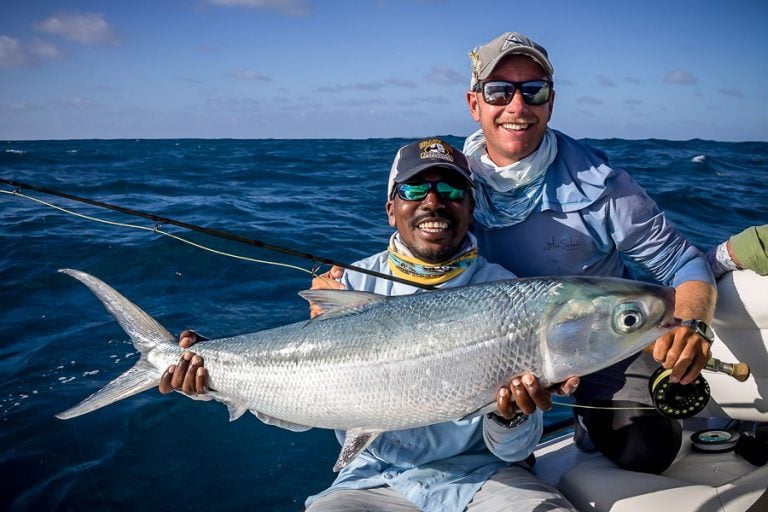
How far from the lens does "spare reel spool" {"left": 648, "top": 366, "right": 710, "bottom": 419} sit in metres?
3.18

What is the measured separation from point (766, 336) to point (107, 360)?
6094mm

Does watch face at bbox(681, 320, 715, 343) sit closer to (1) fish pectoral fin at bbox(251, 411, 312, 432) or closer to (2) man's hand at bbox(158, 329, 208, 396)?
(1) fish pectoral fin at bbox(251, 411, 312, 432)

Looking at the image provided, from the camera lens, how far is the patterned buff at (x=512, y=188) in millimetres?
3725

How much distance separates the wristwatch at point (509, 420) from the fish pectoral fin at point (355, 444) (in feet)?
1.93

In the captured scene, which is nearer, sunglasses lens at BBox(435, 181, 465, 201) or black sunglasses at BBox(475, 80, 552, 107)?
sunglasses lens at BBox(435, 181, 465, 201)

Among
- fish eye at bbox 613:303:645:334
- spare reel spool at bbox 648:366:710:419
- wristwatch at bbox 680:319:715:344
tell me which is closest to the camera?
fish eye at bbox 613:303:645:334

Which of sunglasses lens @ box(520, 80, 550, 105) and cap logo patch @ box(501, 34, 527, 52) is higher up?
cap logo patch @ box(501, 34, 527, 52)

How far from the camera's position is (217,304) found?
7.84m

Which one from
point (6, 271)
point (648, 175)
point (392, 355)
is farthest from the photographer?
point (648, 175)

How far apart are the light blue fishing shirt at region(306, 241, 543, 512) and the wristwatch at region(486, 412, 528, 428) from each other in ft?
0.20

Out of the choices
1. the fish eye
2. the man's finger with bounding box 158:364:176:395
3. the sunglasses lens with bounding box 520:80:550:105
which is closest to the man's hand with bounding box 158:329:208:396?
the man's finger with bounding box 158:364:176:395

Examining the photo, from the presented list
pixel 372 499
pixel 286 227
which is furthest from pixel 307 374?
pixel 286 227

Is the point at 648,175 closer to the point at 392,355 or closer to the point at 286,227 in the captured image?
the point at 286,227

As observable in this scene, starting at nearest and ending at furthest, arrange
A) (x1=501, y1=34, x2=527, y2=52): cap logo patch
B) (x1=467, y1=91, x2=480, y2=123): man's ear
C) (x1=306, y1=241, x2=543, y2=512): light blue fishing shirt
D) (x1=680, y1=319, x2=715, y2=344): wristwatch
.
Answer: (x1=680, y1=319, x2=715, y2=344): wristwatch < (x1=306, y1=241, x2=543, y2=512): light blue fishing shirt < (x1=501, y1=34, x2=527, y2=52): cap logo patch < (x1=467, y1=91, x2=480, y2=123): man's ear
